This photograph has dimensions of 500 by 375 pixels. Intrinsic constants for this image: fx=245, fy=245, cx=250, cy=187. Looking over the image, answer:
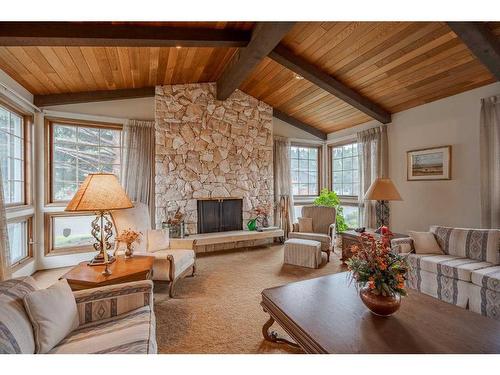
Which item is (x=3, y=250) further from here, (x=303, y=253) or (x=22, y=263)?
(x=303, y=253)

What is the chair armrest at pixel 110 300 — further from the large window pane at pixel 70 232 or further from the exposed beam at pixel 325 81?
the exposed beam at pixel 325 81

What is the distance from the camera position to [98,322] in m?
1.50

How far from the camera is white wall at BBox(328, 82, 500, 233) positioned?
10.8 feet

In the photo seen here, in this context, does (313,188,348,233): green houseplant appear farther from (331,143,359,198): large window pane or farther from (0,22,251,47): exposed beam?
(0,22,251,47): exposed beam

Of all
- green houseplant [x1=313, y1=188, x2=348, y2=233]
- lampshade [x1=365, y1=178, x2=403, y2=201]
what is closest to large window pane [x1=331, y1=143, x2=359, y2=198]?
green houseplant [x1=313, y1=188, x2=348, y2=233]

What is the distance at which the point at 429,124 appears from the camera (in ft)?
12.5

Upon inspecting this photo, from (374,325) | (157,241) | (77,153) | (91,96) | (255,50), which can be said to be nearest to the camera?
(374,325)

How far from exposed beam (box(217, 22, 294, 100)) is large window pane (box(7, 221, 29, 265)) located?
11.8 feet

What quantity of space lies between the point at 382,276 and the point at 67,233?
14.6 feet

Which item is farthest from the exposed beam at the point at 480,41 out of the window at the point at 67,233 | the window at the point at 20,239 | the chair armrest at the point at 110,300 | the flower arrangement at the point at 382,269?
the window at the point at 20,239

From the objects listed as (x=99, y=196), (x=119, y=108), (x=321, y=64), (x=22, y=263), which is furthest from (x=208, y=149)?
(x=22, y=263)

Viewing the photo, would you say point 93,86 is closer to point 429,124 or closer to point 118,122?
point 118,122

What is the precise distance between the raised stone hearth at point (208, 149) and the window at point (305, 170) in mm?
836
